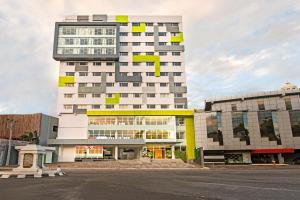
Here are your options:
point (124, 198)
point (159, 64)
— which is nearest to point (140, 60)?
point (159, 64)

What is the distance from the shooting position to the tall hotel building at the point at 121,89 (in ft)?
203

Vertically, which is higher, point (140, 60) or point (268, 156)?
point (140, 60)

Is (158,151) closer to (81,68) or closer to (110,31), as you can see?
(81,68)

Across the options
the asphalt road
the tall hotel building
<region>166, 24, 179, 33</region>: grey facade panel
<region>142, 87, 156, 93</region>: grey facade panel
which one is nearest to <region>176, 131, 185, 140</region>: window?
the tall hotel building

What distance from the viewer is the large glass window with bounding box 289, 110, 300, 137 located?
56866 mm

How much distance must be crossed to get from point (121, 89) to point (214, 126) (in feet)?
94.0

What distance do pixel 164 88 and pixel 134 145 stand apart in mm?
22241

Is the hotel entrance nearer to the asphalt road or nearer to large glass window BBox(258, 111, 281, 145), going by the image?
large glass window BBox(258, 111, 281, 145)

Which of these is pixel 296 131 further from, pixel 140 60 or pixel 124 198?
pixel 124 198

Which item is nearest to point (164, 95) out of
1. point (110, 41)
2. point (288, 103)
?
point (110, 41)

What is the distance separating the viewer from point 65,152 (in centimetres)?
6059

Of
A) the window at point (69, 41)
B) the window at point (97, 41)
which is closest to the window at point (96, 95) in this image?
the window at point (97, 41)

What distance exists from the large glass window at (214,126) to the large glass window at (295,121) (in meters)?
15.8

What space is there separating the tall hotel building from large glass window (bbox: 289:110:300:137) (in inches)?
893
